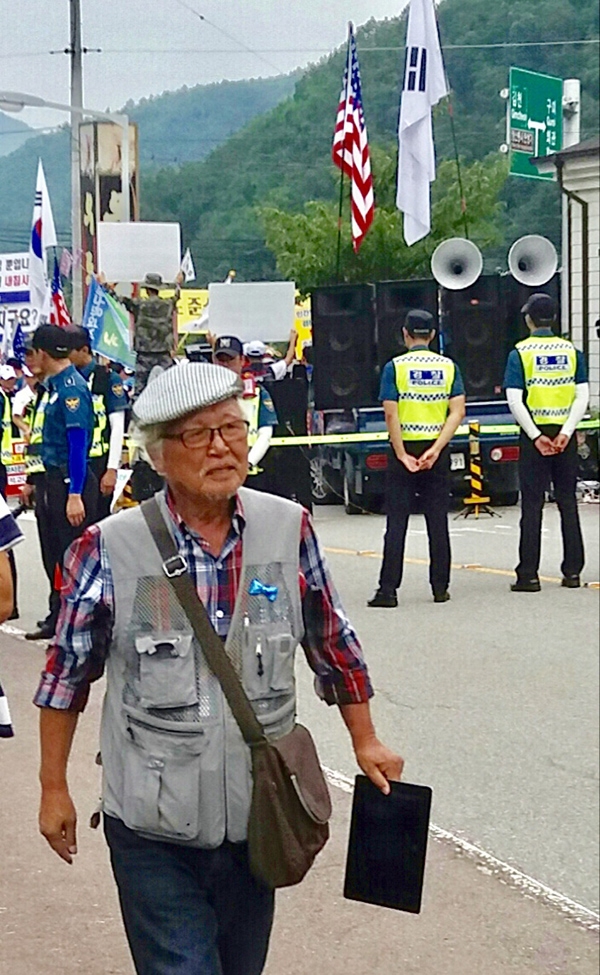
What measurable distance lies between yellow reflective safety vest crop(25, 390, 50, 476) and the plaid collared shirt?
12.4 ft

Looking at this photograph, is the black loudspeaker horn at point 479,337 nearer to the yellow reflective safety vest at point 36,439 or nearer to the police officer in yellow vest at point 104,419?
the police officer in yellow vest at point 104,419

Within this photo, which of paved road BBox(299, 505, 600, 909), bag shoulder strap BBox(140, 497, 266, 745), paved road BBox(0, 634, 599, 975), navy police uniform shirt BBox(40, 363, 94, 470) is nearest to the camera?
bag shoulder strap BBox(140, 497, 266, 745)

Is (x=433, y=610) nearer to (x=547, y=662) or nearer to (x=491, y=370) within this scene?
(x=547, y=662)

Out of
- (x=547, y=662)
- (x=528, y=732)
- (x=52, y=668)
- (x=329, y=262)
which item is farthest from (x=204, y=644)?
(x=329, y=262)

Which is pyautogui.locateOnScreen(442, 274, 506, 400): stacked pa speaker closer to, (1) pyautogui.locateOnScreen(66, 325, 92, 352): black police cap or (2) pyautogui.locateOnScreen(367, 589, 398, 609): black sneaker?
(2) pyautogui.locateOnScreen(367, 589, 398, 609): black sneaker

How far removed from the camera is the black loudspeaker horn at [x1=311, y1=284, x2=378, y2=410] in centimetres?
1200

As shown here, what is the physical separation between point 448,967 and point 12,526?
1617mm

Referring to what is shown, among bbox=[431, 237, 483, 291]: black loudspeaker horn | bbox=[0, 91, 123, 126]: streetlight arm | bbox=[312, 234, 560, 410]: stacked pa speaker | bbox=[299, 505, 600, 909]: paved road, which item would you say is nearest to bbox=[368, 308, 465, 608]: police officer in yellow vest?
bbox=[299, 505, 600, 909]: paved road

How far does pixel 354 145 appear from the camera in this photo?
5609 millimetres

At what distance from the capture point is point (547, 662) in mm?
6789

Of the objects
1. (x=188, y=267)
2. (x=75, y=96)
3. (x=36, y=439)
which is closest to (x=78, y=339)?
(x=188, y=267)

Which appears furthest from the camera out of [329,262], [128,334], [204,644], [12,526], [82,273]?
[329,262]

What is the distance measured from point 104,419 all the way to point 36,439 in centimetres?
33

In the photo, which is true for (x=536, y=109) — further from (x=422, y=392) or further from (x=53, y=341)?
(x=422, y=392)
